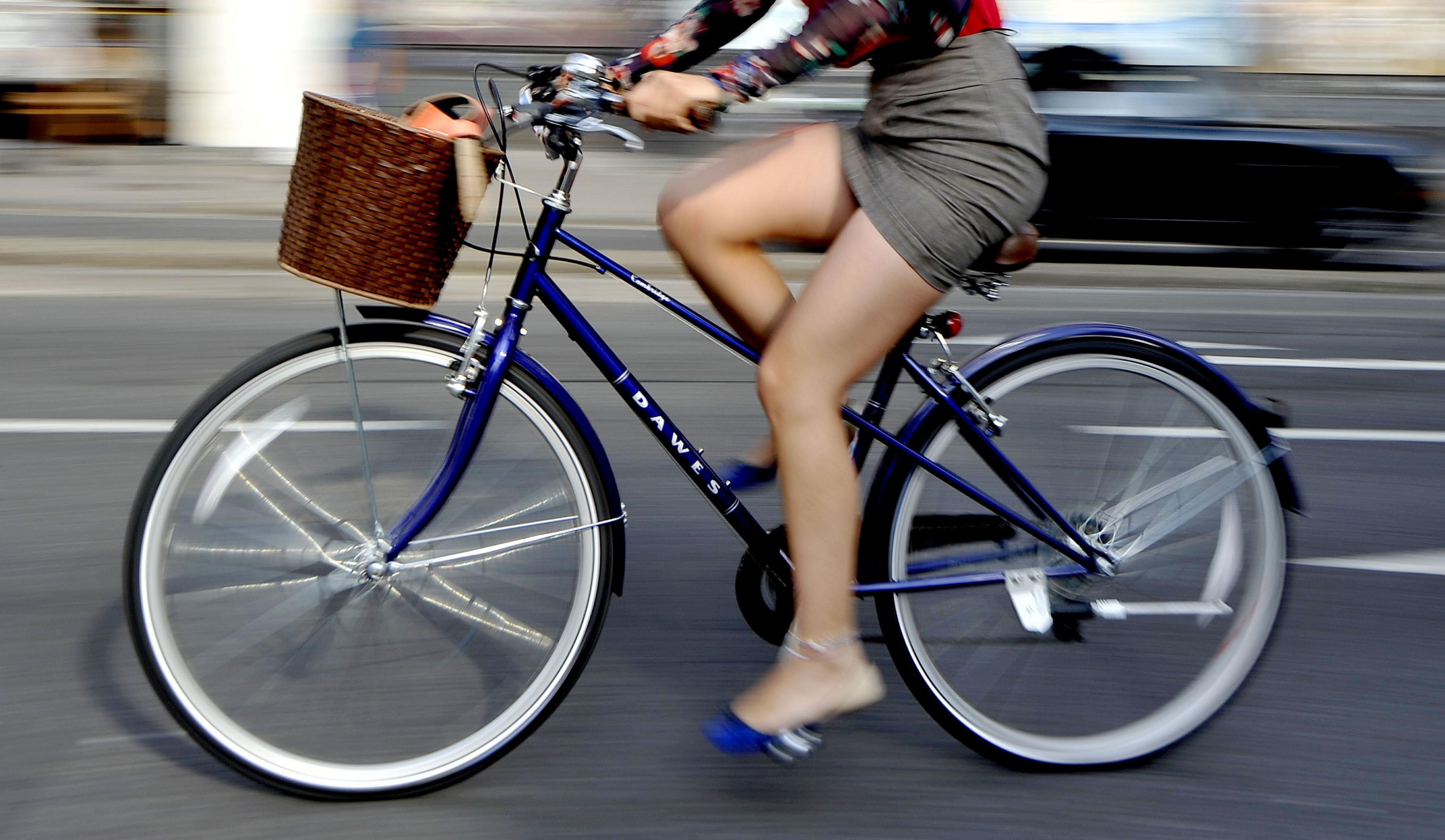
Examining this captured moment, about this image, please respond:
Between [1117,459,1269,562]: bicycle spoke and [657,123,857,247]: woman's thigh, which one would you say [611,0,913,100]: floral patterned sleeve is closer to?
[657,123,857,247]: woman's thigh

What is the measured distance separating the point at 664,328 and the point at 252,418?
4.13 metres

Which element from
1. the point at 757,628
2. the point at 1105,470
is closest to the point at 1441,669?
the point at 1105,470

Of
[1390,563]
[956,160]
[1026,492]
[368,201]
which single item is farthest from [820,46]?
[1390,563]

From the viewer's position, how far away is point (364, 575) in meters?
2.69

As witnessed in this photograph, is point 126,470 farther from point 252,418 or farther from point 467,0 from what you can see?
point 467,0

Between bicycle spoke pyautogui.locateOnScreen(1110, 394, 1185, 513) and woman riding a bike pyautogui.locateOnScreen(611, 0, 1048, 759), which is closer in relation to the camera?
woman riding a bike pyautogui.locateOnScreen(611, 0, 1048, 759)

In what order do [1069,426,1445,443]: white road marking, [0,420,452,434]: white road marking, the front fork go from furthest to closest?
[1069,426,1445,443]: white road marking
[0,420,452,434]: white road marking
the front fork

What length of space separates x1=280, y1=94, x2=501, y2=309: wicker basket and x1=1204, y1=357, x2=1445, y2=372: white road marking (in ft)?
15.8

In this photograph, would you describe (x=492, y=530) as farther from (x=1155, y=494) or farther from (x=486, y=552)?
(x=1155, y=494)

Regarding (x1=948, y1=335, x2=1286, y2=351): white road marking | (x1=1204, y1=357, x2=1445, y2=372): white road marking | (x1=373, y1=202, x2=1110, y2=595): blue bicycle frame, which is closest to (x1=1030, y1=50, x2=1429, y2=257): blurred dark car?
(x1=948, y1=335, x2=1286, y2=351): white road marking

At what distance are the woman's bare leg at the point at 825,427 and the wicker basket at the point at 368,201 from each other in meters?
0.65

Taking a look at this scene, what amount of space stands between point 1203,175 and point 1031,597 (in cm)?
646

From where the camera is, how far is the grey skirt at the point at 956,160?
2.50 meters

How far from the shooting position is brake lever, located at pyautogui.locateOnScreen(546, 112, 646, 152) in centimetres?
246
